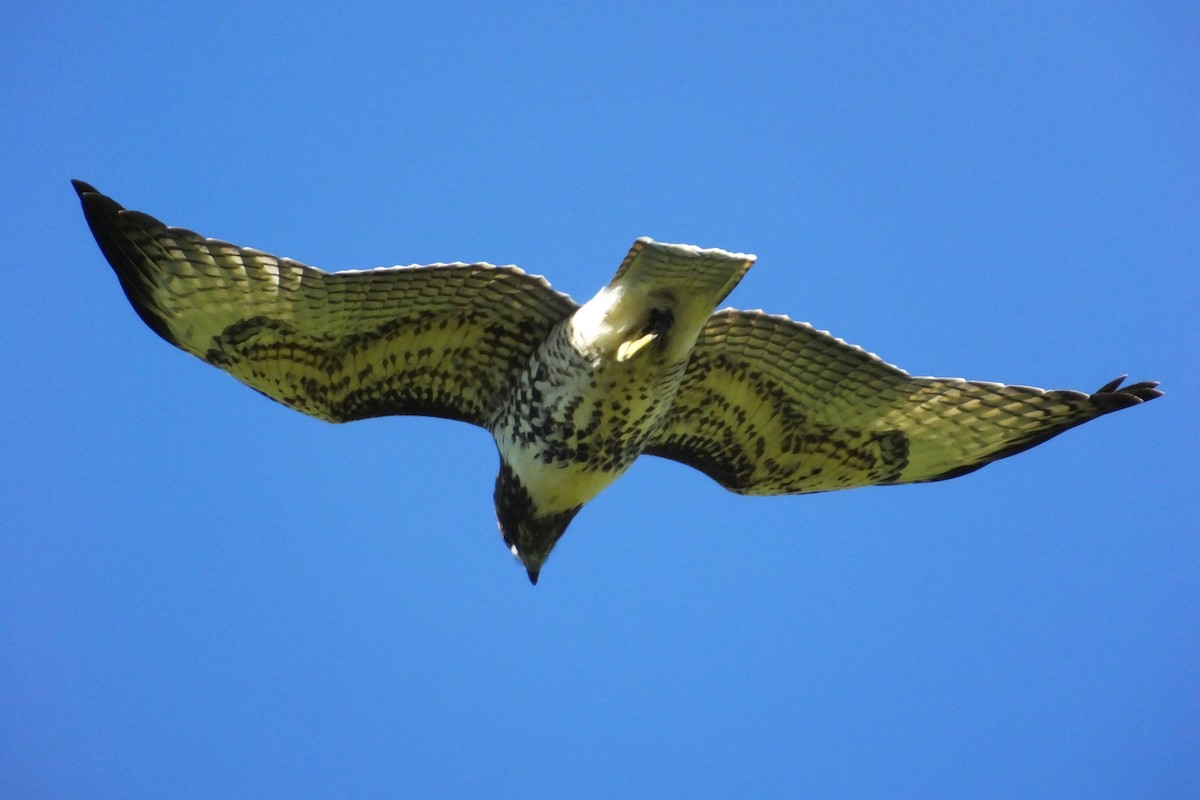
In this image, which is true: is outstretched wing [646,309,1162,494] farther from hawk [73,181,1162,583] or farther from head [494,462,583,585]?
head [494,462,583,585]

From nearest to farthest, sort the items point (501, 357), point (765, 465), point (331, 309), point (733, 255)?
point (733, 255) < point (331, 309) < point (501, 357) < point (765, 465)

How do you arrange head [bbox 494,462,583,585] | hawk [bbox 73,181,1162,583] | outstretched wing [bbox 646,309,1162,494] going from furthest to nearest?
head [bbox 494,462,583,585]
outstretched wing [bbox 646,309,1162,494]
hawk [bbox 73,181,1162,583]

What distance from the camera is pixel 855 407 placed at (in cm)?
677

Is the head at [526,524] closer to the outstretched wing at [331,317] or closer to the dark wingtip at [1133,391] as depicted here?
the outstretched wing at [331,317]

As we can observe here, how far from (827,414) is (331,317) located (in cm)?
265

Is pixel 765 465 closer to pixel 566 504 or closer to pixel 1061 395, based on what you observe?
pixel 566 504

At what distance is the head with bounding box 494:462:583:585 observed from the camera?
686 cm

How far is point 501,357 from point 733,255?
1.50 m

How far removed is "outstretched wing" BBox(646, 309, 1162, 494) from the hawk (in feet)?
0.03

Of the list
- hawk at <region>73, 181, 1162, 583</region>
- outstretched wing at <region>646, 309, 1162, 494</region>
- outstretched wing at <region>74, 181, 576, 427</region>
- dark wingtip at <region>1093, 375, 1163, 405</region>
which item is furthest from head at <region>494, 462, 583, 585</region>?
dark wingtip at <region>1093, 375, 1163, 405</region>

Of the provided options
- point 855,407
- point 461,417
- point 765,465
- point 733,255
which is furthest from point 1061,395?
point 461,417

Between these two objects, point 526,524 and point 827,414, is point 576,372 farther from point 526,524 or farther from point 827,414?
point 827,414

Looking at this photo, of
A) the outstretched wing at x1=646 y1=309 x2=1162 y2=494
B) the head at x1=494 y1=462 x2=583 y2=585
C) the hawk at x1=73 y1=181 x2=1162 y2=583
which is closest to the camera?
the hawk at x1=73 y1=181 x2=1162 y2=583

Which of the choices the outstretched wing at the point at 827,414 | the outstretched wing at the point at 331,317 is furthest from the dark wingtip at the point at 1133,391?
the outstretched wing at the point at 331,317
